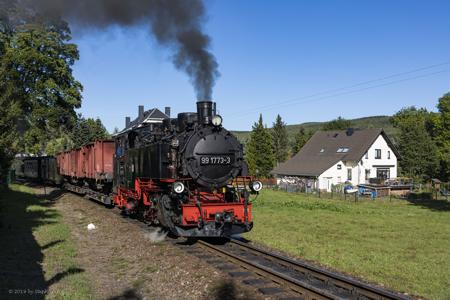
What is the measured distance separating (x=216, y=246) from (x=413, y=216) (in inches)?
562

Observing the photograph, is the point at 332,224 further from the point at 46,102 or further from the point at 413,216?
the point at 46,102

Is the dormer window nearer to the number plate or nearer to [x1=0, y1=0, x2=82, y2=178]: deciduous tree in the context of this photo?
[x1=0, y1=0, x2=82, y2=178]: deciduous tree

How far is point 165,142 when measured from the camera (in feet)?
41.9

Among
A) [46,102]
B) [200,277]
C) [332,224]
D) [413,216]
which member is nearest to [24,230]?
[200,277]

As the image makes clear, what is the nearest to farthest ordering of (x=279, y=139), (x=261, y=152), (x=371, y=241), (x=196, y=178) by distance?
1. (x=196, y=178)
2. (x=371, y=241)
3. (x=261, y=152)
4. (x=279, y=139)

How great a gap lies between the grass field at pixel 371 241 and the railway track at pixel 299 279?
1.26 metres

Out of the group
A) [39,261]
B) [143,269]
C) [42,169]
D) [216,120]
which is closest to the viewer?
[143,269]

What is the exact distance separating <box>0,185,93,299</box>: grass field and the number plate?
4120 millimetres

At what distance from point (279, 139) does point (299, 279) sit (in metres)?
70.9

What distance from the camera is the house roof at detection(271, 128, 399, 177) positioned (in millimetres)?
46688

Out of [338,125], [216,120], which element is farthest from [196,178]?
[338,125]

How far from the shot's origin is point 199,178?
12031mm

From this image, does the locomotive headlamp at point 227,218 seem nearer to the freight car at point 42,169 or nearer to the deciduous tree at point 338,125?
the freight car at point 42,169

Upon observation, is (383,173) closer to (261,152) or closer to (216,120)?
(261,152)
